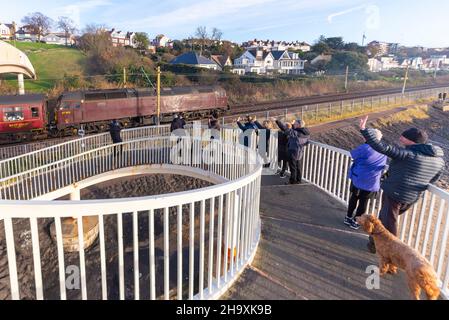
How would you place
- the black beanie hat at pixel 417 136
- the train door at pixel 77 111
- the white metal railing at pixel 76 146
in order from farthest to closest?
the train door at pixel 77 111, the white metal railing at pixel 76 146, the black beanie hat at pixel 417 136

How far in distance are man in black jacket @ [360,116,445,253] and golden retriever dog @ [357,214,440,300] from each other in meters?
0.47

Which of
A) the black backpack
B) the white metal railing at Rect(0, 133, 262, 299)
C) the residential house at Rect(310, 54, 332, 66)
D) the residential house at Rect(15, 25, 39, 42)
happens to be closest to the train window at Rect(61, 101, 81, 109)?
the white metal railing at Rect(0, 133, 262, 299)

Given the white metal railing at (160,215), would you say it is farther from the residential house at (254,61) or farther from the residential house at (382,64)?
the residential house at (382,64)

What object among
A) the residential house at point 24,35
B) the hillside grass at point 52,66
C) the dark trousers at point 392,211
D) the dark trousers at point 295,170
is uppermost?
the residential house at point 24,35

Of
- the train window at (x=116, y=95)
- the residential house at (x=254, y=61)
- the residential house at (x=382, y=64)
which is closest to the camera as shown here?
the train window at (x=116, y=95)

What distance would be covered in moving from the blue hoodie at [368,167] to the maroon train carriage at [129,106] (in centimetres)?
1842

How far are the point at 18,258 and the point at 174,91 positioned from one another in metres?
17.8

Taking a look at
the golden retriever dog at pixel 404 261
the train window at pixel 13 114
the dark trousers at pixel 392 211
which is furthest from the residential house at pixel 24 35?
the golden retriever dog at pixel 404 261

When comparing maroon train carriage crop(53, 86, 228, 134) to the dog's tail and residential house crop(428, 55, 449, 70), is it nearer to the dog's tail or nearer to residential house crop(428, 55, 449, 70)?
the dog's tail

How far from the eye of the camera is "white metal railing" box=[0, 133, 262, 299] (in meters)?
2.69

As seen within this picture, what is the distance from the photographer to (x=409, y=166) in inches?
162

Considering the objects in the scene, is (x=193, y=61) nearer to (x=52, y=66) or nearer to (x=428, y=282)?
(x=52, y=66)

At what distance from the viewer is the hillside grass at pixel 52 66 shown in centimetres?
3447
